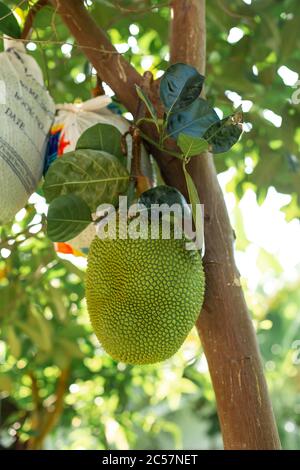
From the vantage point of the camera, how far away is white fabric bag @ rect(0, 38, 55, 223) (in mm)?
921

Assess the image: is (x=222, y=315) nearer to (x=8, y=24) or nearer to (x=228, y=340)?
(x=228, y=340)

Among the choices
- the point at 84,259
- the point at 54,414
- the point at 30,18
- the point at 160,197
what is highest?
the point at 30,18

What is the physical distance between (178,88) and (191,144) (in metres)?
0.09

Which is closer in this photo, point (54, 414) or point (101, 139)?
point (101, 139)

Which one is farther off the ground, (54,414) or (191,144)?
(191,144)

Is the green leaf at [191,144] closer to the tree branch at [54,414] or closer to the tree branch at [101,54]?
the tree branch at [101,54]

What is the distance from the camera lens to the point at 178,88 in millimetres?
850

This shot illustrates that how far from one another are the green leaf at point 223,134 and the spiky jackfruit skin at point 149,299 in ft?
0.39

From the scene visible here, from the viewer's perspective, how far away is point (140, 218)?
2.78ft

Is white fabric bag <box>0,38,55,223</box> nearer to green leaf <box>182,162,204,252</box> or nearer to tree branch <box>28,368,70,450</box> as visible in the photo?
green leaf <box>182,162,204,252</box>

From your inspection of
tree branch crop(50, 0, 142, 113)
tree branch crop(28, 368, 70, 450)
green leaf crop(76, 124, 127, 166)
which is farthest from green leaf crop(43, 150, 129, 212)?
tree branch crop(28, 368, 70, 450)

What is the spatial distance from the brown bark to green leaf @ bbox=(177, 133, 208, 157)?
13 cm

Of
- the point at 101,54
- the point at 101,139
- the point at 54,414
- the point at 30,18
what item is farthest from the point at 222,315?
the point at 54,414

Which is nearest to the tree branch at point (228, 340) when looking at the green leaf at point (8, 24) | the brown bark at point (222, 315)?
the brown bark at point (222, 315)
